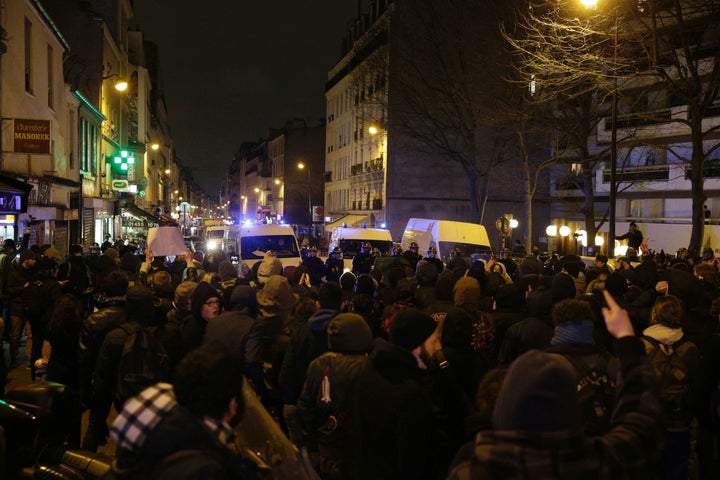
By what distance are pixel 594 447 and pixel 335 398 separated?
7.47 ft

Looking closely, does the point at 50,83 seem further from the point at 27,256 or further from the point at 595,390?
the point at 595,390

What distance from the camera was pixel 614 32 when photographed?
1590cm

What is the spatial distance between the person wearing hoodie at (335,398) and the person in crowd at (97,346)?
7.02 feet

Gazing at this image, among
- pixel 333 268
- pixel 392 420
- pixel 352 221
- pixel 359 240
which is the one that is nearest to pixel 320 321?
pixel 392 420

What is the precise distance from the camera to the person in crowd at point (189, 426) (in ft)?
8.08

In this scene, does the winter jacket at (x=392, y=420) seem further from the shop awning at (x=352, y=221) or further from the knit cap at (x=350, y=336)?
the shop awning at (x=352, y=221)

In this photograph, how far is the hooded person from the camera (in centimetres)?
382

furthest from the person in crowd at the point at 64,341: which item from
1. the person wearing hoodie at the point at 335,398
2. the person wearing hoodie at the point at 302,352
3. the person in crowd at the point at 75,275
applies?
the person in crowd at the point at 75,275

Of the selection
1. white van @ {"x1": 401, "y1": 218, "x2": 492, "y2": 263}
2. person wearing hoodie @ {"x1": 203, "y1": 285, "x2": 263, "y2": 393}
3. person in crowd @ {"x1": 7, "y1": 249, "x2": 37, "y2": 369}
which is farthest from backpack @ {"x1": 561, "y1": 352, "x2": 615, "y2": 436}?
white van @ {"x1": 401, "y1": 218, "x2": 492, "y2": 263}

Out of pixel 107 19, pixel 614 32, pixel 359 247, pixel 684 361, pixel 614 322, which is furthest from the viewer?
pixel 107 19

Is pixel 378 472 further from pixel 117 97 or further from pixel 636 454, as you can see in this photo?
pixel 117 97

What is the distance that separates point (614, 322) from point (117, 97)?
136 ft

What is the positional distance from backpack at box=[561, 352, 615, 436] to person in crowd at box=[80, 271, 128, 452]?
3.81 m

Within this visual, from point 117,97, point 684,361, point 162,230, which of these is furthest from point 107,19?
point 684,361
